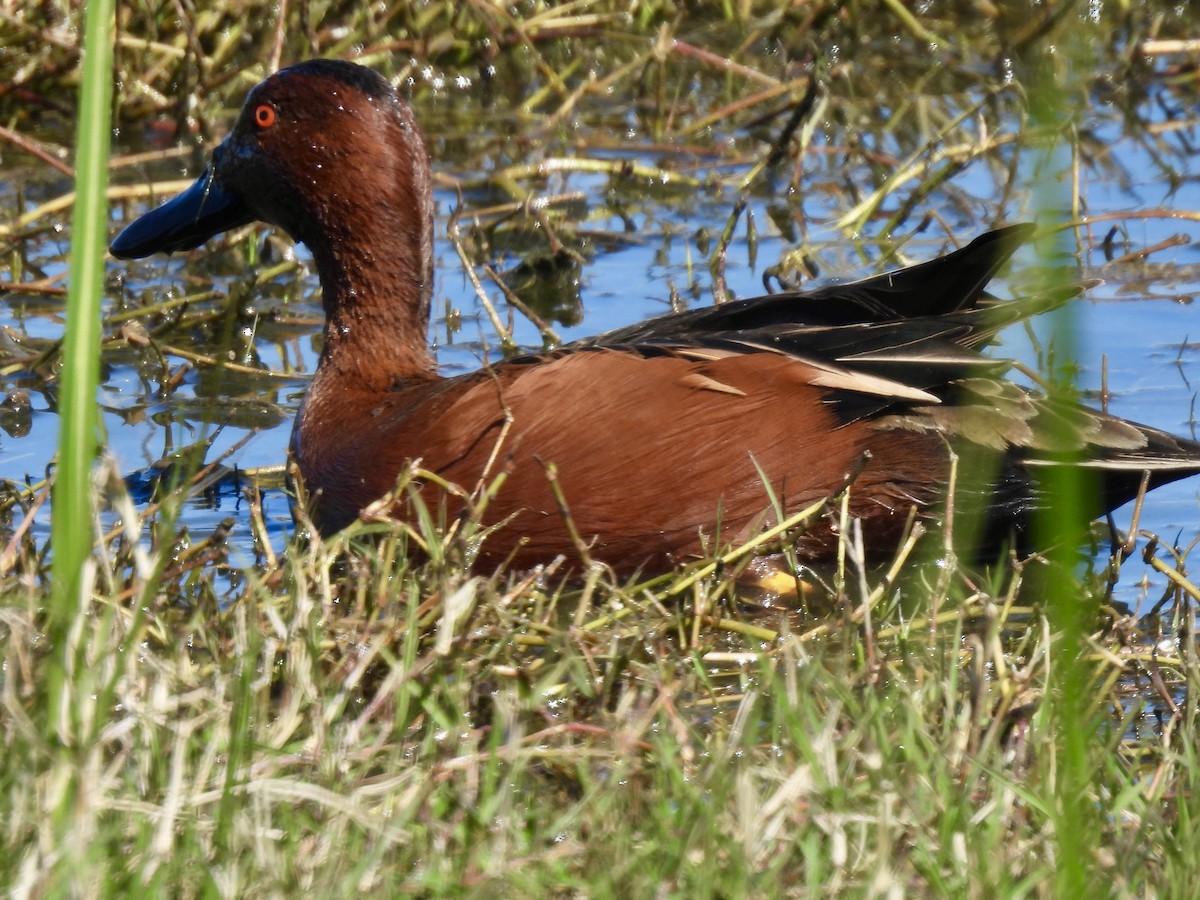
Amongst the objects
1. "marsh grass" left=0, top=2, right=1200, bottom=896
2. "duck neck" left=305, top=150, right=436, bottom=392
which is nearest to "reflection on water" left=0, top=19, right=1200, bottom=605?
"duck neck" left=305, top=150, right=436, bottom=392

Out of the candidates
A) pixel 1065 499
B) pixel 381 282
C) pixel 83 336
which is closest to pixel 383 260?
pixel 381 282

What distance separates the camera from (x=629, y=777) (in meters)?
2.79

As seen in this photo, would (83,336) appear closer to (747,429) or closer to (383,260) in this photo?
(747,429)

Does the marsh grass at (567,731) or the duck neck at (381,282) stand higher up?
the duck neck at (381,282)

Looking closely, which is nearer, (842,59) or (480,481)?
(480,481)

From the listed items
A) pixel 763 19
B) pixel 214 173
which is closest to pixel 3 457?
pixel 214 173

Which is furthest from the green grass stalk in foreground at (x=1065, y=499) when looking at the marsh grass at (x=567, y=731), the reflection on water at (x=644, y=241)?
the reflection on water at (x=644, y=241)

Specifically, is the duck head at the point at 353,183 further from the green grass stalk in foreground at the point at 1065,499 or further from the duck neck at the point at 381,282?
the green grass stalk in foreground at the point at 1065,499

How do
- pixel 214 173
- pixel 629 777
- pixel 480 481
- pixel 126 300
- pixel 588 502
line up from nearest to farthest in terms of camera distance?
pixel 629 777
pixel 480 481
pixel 588 502
pixel 214 173
pixel 126 300

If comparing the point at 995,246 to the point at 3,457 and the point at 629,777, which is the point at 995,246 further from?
the point at 3,457

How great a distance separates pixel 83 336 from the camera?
2381 millimetres

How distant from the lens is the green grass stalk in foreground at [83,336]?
2357mm

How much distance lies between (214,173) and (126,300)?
1.23 meters

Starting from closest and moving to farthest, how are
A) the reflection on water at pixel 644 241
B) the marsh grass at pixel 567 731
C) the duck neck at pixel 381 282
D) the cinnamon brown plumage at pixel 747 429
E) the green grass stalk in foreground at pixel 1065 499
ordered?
the green grass stalk in foreground at pixel 1065 499 < the marsh grass at pixel 567 731 < the cinnamon brown plumage at pixel 747 429 < the duck neck at pixel 381 282 < the reflection on water at pixel 644 241
